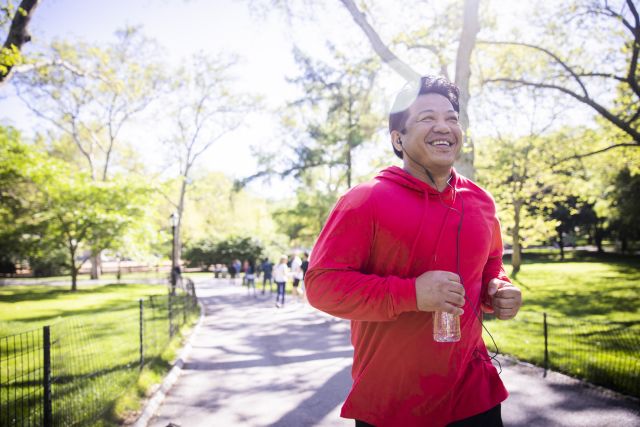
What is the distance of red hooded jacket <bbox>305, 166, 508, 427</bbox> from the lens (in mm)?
1659

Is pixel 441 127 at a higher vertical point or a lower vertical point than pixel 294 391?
higher

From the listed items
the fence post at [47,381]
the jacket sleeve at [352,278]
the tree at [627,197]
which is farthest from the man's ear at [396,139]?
the tree at [627,197]

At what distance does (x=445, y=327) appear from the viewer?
5.72 feet

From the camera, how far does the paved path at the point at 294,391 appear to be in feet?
17.4

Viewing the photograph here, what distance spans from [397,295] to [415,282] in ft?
0.30

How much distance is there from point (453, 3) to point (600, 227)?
47.5m

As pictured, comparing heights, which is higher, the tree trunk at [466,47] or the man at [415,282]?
the tree trunk at [466,47]

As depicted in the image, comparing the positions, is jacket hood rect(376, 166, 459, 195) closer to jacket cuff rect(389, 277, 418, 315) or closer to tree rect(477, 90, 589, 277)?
jacket cuff rect(389, 277, 418, 315)

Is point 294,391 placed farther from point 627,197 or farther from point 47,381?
point 627,197

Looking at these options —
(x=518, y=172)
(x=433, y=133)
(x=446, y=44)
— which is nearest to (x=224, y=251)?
(x=518, y=172)

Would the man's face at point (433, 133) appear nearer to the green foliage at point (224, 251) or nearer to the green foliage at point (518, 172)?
the green foliage at point (518, 172)

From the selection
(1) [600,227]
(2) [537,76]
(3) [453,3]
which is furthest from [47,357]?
(1) [600,227]

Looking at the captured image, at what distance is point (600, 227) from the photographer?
160 ft

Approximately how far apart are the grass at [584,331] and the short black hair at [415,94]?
6104mm
